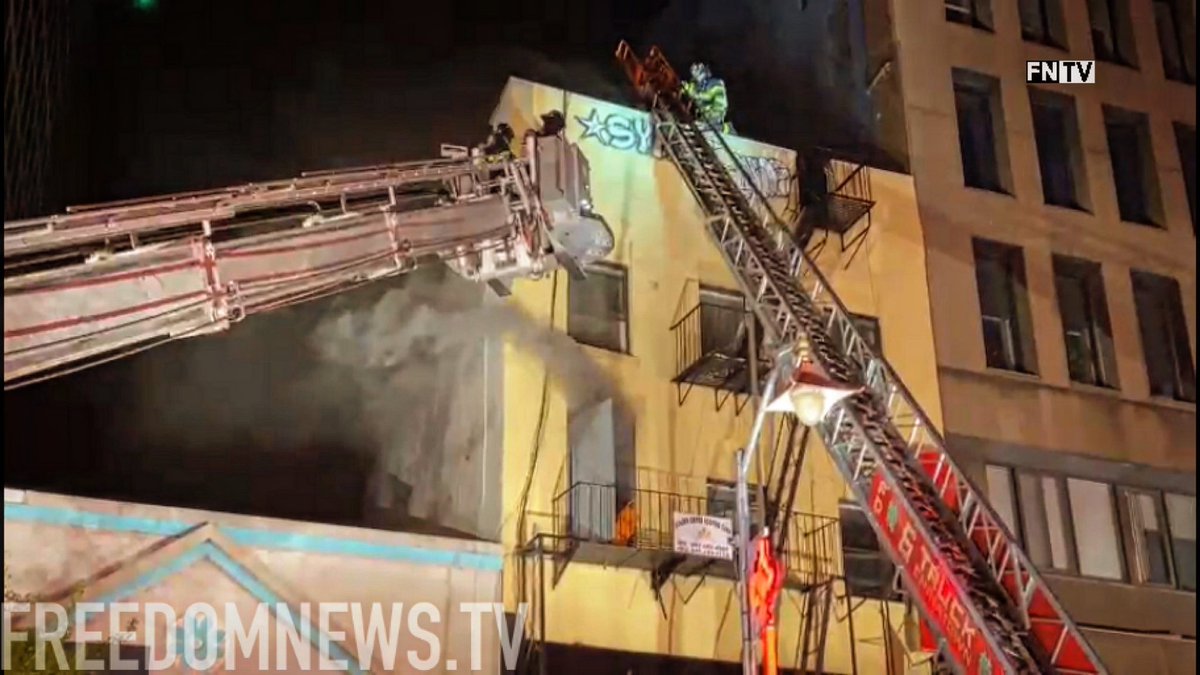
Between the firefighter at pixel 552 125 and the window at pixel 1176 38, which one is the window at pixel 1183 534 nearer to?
the window at pixel 1176 38

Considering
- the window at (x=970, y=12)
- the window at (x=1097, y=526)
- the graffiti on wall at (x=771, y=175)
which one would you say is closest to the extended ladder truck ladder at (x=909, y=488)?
the graffiti on wall at (x=771, y=175)

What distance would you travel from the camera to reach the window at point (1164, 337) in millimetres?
20266

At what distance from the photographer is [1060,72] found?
69.6 feet

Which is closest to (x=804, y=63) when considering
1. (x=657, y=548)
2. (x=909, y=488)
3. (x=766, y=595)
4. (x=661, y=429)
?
(x=661, y=429)

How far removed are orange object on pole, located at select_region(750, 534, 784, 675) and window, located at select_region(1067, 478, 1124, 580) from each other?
1008 centimetres

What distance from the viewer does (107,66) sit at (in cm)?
1830

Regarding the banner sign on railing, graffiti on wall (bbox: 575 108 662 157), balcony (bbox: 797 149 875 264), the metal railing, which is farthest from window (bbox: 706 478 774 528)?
graffiti on wall (bbox: 575 108 662 157)

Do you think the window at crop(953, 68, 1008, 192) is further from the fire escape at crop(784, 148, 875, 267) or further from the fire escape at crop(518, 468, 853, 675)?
the fire escape at crop(518, 468, 853, 675)

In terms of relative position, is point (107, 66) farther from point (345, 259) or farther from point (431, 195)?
point (345, 259)

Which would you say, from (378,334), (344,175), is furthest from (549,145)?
(378,334)

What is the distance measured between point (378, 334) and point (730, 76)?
8403 millimetres

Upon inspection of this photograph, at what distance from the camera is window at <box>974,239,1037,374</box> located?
1927 centimetres

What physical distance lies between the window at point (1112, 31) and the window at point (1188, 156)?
1439 mm

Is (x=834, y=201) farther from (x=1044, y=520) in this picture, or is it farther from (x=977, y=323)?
(x=1044, y=520)
